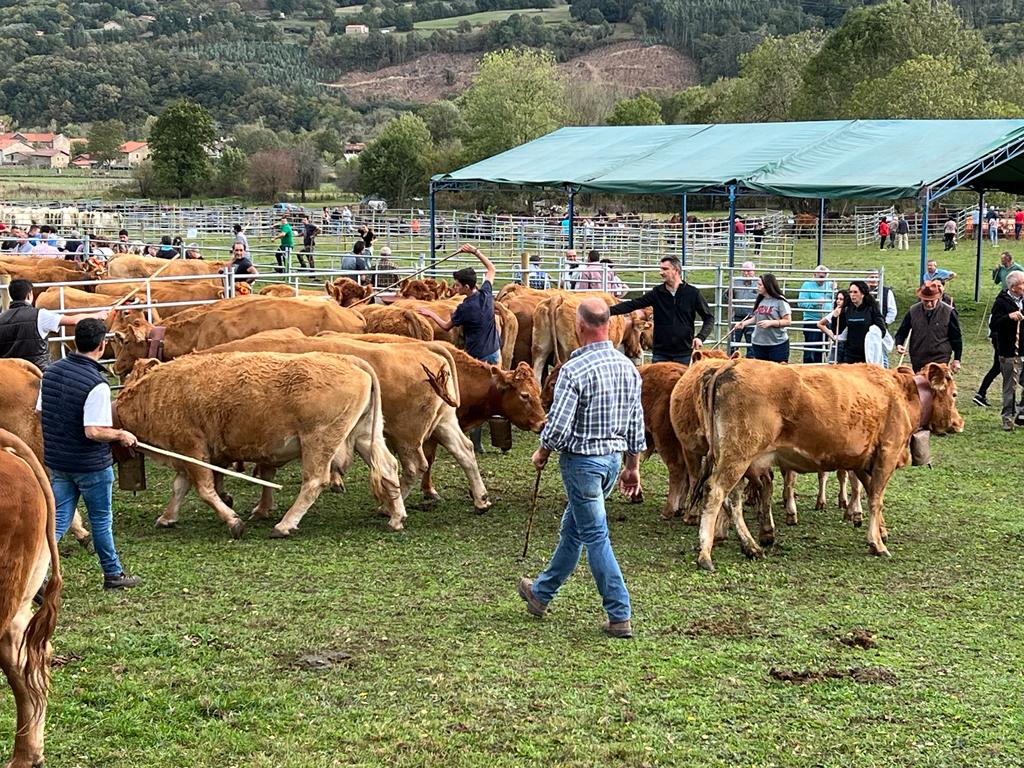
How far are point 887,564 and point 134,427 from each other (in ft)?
17.9

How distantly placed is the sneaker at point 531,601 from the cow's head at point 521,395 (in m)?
3.58

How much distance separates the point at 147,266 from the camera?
2278 cm

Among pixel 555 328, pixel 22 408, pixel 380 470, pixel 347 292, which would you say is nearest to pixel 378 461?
pixel 380 470

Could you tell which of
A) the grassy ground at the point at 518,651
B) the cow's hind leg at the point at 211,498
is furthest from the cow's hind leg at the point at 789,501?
the cow's hind leg at the point at 211,498

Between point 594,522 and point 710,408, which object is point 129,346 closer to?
point 710,408

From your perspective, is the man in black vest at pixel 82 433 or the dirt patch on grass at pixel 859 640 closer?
the dirt patch on grass at pixel 859 640

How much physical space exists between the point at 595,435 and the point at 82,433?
304cm

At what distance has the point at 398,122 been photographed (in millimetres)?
74688

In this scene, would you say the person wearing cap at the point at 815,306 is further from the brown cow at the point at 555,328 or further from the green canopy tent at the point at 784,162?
the brown cow at the point at 555,328

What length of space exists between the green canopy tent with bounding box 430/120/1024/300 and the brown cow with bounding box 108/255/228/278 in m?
8.60

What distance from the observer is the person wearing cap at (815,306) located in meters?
17.7

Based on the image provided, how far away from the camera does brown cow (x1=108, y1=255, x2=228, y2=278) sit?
21.7 metres

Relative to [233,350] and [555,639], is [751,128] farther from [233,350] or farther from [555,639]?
[555,639]

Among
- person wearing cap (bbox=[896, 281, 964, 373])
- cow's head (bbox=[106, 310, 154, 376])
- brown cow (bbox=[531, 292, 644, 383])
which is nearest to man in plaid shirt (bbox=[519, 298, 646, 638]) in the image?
person wearing cap (bbox=[896, 281, 964, 373])
